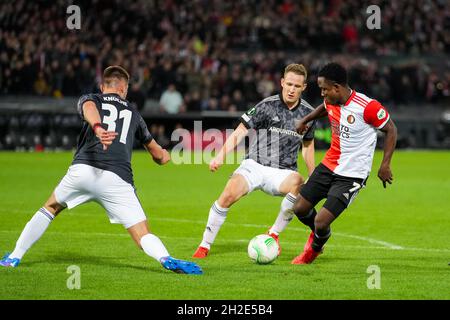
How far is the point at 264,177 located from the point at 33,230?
3067 mm

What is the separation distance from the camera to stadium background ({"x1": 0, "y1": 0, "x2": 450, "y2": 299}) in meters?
9.19

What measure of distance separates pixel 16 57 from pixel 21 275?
20555 millimetres

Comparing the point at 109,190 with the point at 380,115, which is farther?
the point at 380,115

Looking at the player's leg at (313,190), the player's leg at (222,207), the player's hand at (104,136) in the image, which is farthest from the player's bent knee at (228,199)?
the player's hand at (104,136)

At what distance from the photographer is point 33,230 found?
9359 mm

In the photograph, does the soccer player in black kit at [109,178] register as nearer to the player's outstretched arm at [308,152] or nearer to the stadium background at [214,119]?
the stadium background at [214,119]

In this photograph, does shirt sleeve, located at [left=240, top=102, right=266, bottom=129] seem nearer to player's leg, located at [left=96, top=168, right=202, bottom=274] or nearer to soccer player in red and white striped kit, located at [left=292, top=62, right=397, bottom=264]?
soccer player in red and white striped kit, located at [left=292, top=62, right=397, bottom=264]

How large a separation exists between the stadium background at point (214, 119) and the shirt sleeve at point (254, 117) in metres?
1.61

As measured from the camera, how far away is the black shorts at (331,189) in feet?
32.3

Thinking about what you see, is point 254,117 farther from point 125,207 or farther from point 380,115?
point 125,207

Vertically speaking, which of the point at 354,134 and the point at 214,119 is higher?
the point at 354,134

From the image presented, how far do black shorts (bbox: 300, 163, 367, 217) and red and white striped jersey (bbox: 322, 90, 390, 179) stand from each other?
2.9 inches

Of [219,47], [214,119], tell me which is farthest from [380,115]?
[219,47]
